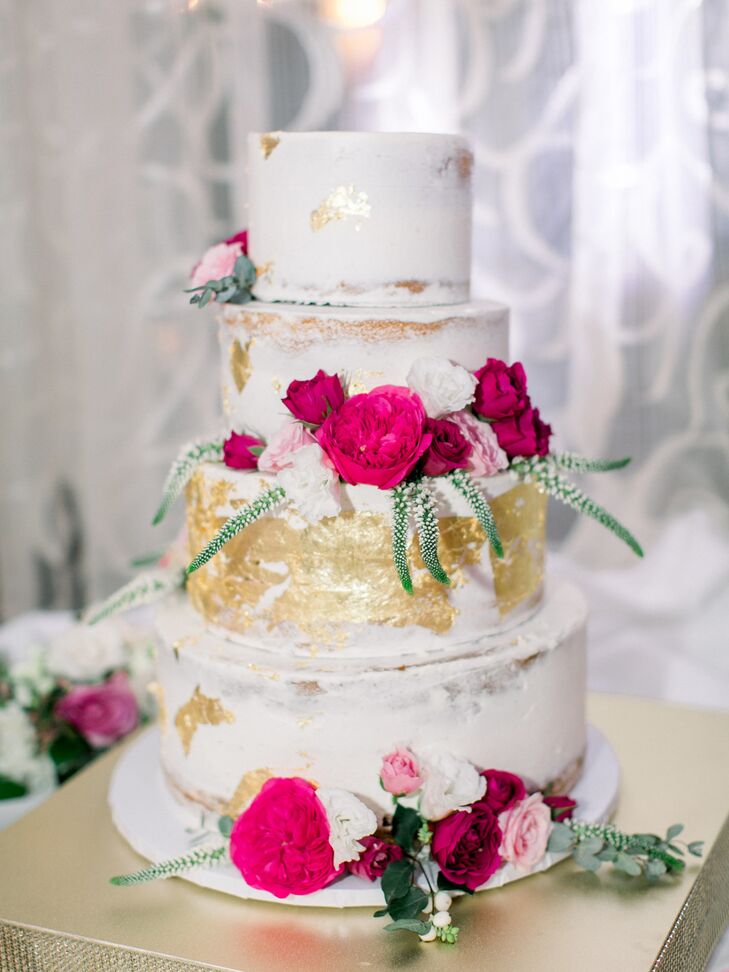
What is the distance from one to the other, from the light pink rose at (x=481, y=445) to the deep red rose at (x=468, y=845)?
0.49 metres

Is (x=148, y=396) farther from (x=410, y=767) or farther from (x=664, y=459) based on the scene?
(x=410, y=767)

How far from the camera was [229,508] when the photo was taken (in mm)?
1771

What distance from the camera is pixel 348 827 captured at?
5.33 feet

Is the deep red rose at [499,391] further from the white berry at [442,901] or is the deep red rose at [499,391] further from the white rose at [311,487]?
the white berry at [442,901]

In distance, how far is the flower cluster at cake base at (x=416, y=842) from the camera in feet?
5.32

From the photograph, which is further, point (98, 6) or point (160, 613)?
point (98, 6)

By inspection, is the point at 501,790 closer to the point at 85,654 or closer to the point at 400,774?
the point at 400,774

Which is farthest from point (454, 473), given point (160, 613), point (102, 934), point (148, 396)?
point (148, 396)

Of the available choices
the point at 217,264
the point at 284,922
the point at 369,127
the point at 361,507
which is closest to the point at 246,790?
the point at 284,922

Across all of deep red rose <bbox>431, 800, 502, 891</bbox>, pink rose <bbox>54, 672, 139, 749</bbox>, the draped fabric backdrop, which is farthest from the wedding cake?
the draped fabric backdrop

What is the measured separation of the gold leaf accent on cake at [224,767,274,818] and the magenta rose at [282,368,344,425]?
1.78ft

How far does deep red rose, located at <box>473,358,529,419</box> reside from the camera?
1697 mm

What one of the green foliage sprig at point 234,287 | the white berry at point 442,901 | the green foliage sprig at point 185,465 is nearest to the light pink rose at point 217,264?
the green foliage sprig at point 234,287

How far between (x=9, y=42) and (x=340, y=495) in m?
2.75
